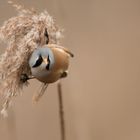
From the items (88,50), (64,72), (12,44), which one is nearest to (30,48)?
(12,44)

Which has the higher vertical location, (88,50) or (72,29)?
(72,29)

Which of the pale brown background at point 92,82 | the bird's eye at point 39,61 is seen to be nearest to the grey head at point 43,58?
the bird's eye at point 39,61

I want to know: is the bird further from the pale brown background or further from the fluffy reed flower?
the pale brown background

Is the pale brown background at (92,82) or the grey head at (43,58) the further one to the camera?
the pale brown background at (92,82)

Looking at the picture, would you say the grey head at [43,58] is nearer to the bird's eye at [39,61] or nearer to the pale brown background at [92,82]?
the bird's eye at [39,61]

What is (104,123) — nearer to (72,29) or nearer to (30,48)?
(72,29)

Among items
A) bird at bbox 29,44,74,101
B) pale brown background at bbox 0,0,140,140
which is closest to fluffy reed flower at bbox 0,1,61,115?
bird at bbox 29,44,74,101

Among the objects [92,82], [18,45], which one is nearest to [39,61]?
[18,45]
